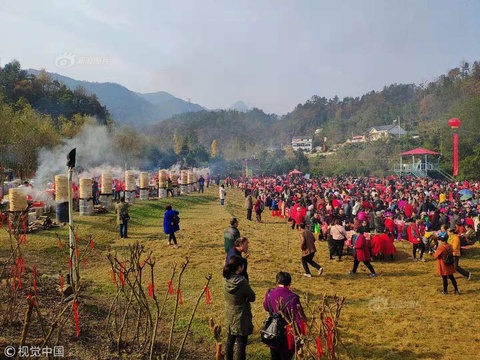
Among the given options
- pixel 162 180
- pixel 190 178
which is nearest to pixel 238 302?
pixel 162 180

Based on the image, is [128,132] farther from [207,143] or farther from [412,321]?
[207,143]

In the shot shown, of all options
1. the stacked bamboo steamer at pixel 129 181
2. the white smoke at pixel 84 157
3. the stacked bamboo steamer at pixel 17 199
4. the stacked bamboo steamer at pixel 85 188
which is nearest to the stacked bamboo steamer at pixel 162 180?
the white smoke at pixel 84 157

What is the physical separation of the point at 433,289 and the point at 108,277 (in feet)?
24.8

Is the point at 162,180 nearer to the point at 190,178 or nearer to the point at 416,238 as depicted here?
the point at 190,178

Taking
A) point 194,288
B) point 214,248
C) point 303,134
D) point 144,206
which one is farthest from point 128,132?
point 303,134

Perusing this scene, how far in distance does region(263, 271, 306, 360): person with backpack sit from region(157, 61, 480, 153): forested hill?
49326 millimetres

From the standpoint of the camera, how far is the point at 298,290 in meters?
9.08

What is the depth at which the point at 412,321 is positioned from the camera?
7.31 metres

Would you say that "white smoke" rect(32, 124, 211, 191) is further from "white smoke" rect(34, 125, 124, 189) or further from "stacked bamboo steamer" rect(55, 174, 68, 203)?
"stacked bamboo steamer" rect(55, 174, 68, 203)

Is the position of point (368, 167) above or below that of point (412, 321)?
above

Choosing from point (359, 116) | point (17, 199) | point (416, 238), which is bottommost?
point (416, 238)

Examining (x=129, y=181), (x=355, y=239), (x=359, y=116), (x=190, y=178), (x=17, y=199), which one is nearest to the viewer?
(x=355, y=239)

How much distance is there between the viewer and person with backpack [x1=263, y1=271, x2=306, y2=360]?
15.5 feet

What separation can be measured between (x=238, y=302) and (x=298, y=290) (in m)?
4.44
